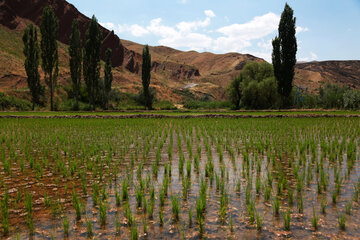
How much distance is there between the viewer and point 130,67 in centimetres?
11206

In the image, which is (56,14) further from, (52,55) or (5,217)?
(5,217)

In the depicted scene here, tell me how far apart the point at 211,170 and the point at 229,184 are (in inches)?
35.1

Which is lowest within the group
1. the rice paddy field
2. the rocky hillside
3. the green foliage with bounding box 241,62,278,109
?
the rice paddy field

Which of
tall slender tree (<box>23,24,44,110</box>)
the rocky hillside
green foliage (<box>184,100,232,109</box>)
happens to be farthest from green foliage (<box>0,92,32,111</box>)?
the rocky hillside

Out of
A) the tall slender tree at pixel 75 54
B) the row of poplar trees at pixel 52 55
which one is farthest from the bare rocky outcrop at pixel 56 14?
the tall slender tree at pixel 75 54

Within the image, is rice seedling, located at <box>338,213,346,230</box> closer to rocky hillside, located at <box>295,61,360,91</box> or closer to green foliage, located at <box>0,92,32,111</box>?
green foliage, located at <box>0,92,32,111</box>

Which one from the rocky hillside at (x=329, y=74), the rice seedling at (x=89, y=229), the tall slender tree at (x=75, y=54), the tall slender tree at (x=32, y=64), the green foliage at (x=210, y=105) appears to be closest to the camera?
the rice seedling at (x=89, y=229)

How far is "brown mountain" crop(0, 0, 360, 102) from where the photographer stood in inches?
2596

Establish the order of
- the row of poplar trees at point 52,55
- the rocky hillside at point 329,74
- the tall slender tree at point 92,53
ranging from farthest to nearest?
the rocky hillside at point 329,74
the tall slender tree at point 92,53
the row of poplar trees at point 52,55

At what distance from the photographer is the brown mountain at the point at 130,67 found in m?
65.9

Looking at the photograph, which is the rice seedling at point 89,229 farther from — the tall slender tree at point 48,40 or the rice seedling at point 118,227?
the tall slender tree at point 48,40

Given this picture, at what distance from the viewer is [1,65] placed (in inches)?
2365

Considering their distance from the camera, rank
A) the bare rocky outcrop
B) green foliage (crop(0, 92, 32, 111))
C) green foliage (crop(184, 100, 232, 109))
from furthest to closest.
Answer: the bare rocky outcrop, green foliage (crop(184, 100, 232, 109)), green foliage (crop(0, 92, 32, 111))

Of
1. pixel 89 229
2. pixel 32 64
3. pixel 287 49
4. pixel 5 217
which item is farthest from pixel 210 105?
pixel 89 229
